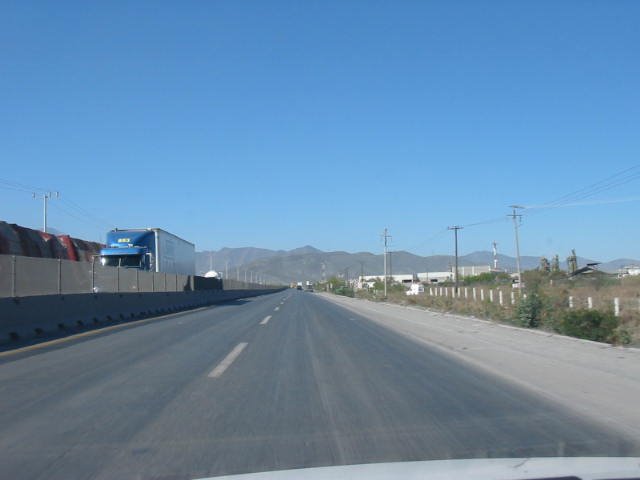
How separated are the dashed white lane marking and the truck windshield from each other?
22.8m

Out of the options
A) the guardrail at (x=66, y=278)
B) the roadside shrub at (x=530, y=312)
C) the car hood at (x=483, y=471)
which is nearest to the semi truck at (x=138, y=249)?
the guardrail at (x=66, y=278)

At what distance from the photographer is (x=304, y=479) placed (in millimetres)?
4867

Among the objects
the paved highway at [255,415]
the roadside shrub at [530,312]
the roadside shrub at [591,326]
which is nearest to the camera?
the paved highway at [255,415]

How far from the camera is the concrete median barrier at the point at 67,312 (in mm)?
18359

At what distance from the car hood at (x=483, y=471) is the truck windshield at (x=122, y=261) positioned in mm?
34640

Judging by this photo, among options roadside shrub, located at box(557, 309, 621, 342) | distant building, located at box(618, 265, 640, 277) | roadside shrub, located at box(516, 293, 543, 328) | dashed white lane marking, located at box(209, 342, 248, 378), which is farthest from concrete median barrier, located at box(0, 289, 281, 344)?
distant building, located at box(618, 265, 640, 277)

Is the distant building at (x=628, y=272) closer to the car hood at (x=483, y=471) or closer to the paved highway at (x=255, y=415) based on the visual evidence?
the paved highway at (x=255, y=415)

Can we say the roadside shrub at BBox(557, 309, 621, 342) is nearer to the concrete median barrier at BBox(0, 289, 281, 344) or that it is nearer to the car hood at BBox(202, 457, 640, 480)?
the car hood at BBox(202, 457, 640, 480)

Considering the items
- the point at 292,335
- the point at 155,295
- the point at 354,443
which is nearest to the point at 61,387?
the point at 354,443

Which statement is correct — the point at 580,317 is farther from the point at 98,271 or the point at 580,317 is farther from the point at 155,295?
the point at 155,295

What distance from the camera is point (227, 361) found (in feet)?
45.1

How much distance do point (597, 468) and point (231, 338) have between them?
1475 cm

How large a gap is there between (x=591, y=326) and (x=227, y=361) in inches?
373

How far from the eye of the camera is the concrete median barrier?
723 inches
